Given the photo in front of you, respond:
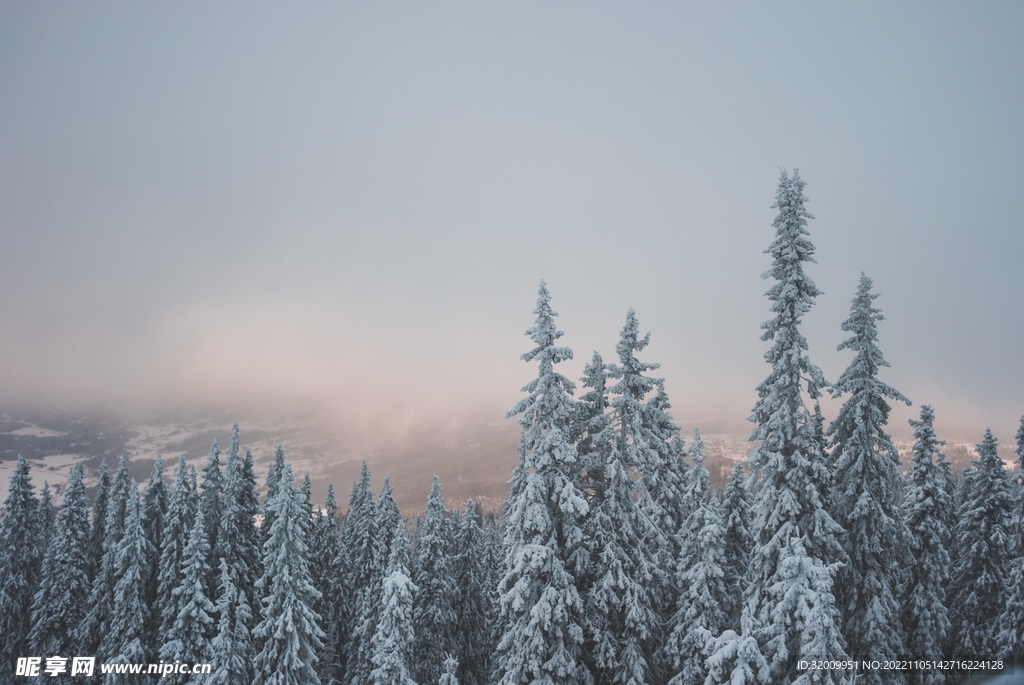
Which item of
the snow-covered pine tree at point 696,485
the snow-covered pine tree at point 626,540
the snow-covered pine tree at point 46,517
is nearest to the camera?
the snow-covered pine tree at point 626,540

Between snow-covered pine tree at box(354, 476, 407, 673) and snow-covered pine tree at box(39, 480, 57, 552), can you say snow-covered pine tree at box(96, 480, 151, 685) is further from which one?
snow-covered pine tree at box(39, 480, 57, 552)

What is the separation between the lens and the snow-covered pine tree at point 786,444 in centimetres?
2003

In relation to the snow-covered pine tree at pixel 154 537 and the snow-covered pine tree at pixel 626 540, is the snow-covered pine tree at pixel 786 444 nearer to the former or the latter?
the snow-covered pine tree at pixel 626 540

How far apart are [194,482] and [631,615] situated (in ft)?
127

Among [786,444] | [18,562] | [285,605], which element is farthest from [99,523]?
[786,444]

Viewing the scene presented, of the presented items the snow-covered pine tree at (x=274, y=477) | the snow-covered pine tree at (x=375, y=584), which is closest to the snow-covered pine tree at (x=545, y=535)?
the snow-covered pine tree at (x=375, y=584)

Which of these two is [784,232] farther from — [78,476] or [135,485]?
[78,476]

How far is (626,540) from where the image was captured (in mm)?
23781

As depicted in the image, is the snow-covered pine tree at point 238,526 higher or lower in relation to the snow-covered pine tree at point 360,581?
higher

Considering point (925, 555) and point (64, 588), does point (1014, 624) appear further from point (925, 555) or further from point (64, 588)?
point (64, 588)

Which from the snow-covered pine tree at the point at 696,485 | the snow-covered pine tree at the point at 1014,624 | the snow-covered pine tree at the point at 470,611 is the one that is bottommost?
the snow-covered pine tree at the point at 470,611

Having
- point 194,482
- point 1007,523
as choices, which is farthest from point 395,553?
point 1007,523

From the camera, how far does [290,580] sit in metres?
30.5

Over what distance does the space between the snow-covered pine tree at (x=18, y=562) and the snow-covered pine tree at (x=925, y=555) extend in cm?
5727
